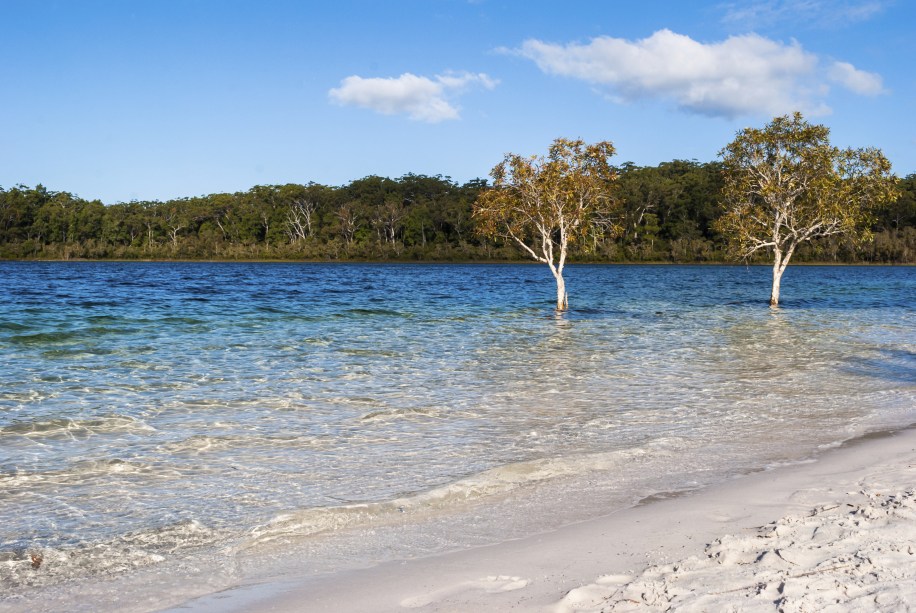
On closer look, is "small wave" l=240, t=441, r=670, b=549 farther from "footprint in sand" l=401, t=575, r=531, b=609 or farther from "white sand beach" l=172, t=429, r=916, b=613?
"footprint in sand" l=401, t=575, r=531, b=609

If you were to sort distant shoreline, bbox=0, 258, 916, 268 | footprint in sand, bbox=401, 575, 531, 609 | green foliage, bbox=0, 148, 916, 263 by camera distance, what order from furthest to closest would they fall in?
1. green foliage, bbox=0, 148, 916, 263
2. distant shoreline, bbox=0, 258, 916, 268
3. footprint in sand, bbox=401, 575, 531, 609

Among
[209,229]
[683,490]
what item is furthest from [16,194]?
[683,490]

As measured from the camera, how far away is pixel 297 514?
6.97 m

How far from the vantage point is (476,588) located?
4980mm

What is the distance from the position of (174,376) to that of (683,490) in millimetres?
11753

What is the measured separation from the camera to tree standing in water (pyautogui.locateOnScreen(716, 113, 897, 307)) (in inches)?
1410

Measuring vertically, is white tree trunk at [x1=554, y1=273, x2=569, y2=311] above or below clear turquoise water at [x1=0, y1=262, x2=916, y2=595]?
above

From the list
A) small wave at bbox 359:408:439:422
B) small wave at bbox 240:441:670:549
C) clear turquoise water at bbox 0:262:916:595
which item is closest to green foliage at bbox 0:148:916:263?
clear turquoise water at bbox 0:262:916:595

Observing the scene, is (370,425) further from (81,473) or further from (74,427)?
(74,427)

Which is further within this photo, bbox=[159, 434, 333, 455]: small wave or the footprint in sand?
bbox=[159, 434, 333, 455]: small wave

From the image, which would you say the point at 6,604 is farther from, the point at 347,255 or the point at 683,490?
the point at 347,255

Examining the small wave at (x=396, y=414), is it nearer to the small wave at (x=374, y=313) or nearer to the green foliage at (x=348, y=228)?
the small wave at (x=374, y=313)

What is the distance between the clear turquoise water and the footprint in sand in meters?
1.05

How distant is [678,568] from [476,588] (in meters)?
1.38
